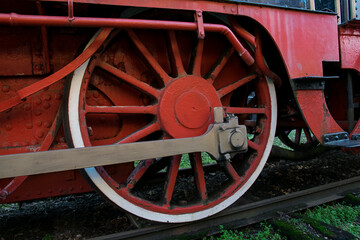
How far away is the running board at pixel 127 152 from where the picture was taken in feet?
4.60

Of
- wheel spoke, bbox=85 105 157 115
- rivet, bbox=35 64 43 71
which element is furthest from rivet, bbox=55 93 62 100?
wheel spoke, bbox=85 105 157 115

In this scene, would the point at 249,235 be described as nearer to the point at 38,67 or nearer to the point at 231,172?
the point at 231,172

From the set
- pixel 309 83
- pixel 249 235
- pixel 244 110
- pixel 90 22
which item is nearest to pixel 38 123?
pixel 90 22

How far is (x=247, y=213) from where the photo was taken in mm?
2291

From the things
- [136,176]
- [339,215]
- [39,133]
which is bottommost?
[339,215]

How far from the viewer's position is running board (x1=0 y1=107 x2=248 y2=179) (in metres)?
1.40

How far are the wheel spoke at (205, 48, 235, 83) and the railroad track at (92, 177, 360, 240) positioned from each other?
48.0 inches

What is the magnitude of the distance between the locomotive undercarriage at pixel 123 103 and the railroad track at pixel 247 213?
0.44ft

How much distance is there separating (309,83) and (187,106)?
1.17 m

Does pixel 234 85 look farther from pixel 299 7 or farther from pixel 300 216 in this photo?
pixel 300 216

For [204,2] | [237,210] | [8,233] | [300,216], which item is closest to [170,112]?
[204,2]

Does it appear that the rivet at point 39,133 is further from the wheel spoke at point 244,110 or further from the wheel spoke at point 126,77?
the wheel spoke at point 244,110

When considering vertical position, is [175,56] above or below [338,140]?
above

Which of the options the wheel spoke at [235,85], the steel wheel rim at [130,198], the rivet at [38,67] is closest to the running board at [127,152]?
the steel wheel rim at [130,198]
